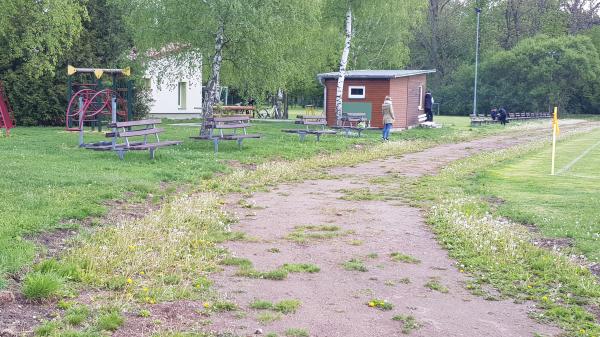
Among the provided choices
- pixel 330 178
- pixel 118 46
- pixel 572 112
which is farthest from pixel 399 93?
pixel 572 112

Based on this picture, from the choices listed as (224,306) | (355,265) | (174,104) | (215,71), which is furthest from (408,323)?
(174,104)

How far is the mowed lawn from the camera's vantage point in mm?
9250

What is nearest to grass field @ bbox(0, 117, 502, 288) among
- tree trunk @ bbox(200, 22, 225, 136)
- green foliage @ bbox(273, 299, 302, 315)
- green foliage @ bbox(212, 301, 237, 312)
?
tree trunk @ bbox(200, 22, 225, 136)

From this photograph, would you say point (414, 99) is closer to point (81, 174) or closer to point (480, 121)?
point (480, 121)

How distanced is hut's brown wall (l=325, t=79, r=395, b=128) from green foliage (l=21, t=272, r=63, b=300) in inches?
1016

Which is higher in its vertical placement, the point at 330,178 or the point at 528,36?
the point at 528,36

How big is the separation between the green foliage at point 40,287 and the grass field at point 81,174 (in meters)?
0.27

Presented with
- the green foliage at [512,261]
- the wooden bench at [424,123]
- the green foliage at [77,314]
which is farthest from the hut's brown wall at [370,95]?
the green foliage at [77,314]

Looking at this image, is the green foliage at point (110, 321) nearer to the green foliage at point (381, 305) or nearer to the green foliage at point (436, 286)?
the green foliage at point (381, 305)

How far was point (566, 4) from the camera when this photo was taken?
71.2m

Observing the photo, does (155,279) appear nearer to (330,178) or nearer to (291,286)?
(291,286)

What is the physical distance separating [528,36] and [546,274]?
69.4m

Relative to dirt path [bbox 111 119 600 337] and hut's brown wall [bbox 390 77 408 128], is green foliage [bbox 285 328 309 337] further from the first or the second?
hut's brown wall [bbox 390 77 408 128]

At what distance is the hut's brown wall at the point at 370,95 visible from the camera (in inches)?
1230
